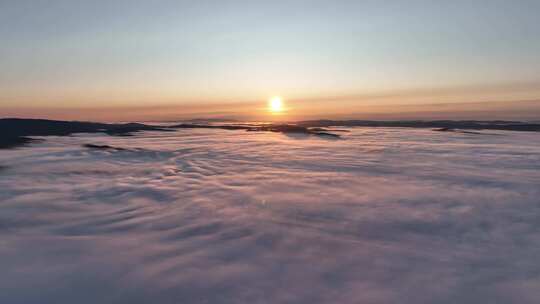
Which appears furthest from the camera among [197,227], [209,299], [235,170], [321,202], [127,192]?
[235,170]

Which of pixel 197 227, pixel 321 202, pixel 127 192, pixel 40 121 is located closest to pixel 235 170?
pixel 127 192

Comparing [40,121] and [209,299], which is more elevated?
[40,121]

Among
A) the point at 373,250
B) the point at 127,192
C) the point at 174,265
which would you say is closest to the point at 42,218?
the point at 127,192

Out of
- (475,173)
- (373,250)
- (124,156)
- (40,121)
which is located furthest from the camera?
(40,121)

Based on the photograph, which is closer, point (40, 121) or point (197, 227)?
point (197, 227)

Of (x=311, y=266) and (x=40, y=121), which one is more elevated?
(x=40, y=121)

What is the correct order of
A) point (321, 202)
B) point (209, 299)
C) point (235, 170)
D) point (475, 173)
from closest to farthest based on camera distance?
point (209, 299)
point (321, 202)
point (475, 173)
point (235, 170)

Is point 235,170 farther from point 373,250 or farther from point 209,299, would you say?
point 209,299

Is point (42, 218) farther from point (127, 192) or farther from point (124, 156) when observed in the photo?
point (124, 156)

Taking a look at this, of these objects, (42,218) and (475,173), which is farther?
(475,173)
